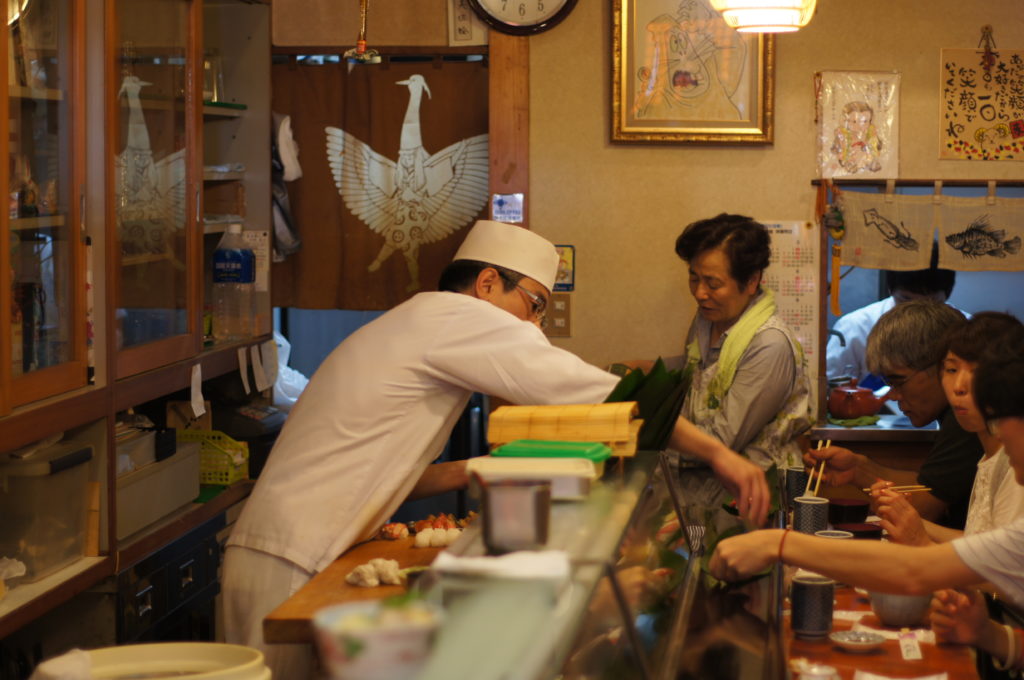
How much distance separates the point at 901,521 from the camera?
9.37 feet

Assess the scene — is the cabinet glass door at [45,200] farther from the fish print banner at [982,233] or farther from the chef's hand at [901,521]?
the fish print banner at [982,233]

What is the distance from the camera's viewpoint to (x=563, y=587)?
1479mm

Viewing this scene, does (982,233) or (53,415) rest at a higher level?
(982,233)

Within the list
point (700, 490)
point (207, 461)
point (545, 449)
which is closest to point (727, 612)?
point (545, 449)

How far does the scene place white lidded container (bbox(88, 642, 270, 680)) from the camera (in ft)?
5.54

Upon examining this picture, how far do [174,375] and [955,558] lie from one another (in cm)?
249

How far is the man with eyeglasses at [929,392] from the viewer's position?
11.4ft

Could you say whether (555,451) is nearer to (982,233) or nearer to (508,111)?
(508,111)

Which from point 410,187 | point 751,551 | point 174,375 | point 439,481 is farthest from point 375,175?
point 751,551

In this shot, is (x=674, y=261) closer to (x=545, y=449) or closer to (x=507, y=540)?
(x=545, y=449)

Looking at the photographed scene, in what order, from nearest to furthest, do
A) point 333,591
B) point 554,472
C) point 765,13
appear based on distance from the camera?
point 554,472
point 333,591
point 765,13

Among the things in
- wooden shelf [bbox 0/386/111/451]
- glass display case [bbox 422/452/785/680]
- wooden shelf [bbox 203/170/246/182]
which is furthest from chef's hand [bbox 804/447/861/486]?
wooden shelf [bbox 203/170/246/182]

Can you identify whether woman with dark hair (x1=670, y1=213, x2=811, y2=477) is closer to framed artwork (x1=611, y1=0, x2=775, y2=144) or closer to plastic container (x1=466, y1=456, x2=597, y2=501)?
framed artwork (x1=611, y1=0, x2=775, y2=144)

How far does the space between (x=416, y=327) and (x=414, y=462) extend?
12.1 inches
